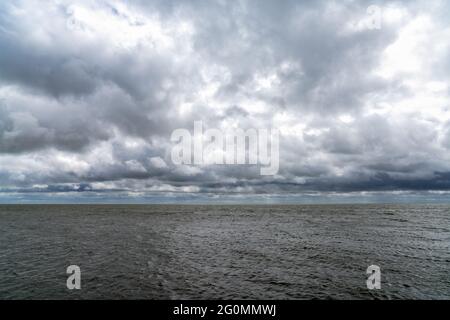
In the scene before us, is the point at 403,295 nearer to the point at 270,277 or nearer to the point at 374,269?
the point at 374,269

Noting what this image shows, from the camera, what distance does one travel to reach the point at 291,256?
3656cm

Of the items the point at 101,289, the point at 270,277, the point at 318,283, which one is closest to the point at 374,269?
the point at 318,283

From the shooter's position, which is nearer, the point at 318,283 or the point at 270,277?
the point at 318,283

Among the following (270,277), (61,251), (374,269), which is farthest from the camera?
(61,251)

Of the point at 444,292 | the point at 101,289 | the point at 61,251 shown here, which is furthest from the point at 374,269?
the point at 61,251

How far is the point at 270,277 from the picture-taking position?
26.9m
